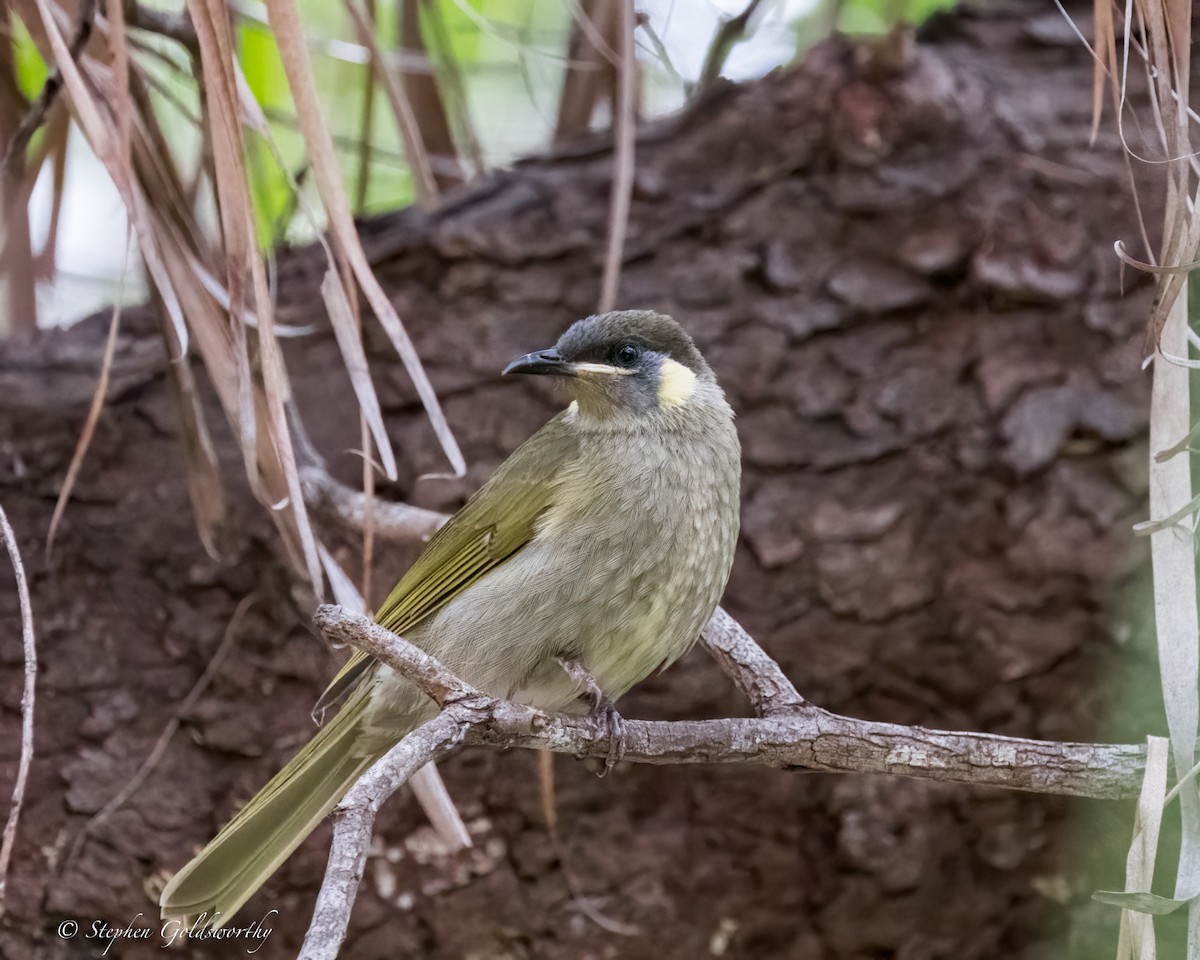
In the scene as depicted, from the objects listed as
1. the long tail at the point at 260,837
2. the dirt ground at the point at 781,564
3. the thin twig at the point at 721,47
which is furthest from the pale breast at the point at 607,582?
the thin twig at the point at 721,47

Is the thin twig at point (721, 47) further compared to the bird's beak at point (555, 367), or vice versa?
the thin twig at point (721, 47)

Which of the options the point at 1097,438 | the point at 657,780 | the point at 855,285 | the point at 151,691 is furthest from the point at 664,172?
the point at 151,691

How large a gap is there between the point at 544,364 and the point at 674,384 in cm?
37

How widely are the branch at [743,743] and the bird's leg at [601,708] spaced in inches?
0.6

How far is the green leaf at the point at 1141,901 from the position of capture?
6.10 ft

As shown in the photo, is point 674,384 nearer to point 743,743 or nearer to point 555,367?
point 555,367

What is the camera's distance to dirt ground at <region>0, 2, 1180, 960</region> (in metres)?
3.33

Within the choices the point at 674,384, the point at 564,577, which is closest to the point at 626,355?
the point at 674,384

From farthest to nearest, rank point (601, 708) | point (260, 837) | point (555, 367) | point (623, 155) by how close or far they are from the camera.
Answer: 1. point (555, 367)
2. point (623, 155)
3. point (260, 837)
4. point (601, 708)

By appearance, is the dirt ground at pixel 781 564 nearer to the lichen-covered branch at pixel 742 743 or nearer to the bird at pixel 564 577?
the bird at pixel 564 577

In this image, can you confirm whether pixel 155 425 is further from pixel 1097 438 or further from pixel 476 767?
pixel 1097 438

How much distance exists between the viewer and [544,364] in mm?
3027

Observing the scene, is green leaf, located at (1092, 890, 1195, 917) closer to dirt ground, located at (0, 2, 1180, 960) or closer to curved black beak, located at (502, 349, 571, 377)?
dirt ground, located at (0, 2, 1180, 960)

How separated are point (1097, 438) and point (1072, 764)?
1426 millimetres
